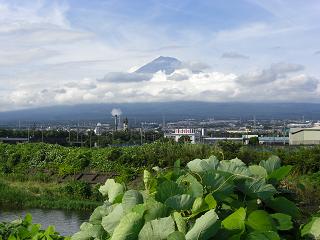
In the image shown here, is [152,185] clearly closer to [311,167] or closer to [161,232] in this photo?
[161,232]

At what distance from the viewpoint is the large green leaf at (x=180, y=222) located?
1696 millimetres

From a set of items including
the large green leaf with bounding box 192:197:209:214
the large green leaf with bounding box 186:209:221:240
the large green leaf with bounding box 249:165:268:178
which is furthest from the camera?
the large green leaf with bounding box 249:165:268:178

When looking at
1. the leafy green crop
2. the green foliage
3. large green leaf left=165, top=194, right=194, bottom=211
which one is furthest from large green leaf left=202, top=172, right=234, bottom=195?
the green foliage

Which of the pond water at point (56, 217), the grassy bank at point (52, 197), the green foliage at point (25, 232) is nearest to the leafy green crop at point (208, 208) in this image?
the green foliage at point (25, 232)

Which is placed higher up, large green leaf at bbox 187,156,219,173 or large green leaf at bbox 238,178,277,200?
large green leaf at bbox 187,156,219,173

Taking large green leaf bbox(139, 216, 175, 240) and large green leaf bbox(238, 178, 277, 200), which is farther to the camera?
large green leaf bbox(238, 178, 277, 200)

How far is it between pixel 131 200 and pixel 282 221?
0.51 meters

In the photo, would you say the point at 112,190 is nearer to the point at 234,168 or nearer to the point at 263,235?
the point at 234,168

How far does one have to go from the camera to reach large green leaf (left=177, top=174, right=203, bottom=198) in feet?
5.91

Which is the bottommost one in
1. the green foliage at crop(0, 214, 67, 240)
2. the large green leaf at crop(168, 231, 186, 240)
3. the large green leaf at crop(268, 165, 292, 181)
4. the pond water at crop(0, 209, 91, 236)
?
the pond water at crop(0, 209, 91, 236)

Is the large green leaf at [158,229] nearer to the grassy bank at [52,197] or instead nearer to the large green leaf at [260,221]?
the large green leaf at [260,221]

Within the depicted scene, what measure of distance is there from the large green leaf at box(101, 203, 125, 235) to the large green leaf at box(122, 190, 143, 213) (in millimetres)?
19

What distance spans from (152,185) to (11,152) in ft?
73.4

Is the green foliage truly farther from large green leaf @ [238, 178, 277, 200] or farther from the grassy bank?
the grassy bank
